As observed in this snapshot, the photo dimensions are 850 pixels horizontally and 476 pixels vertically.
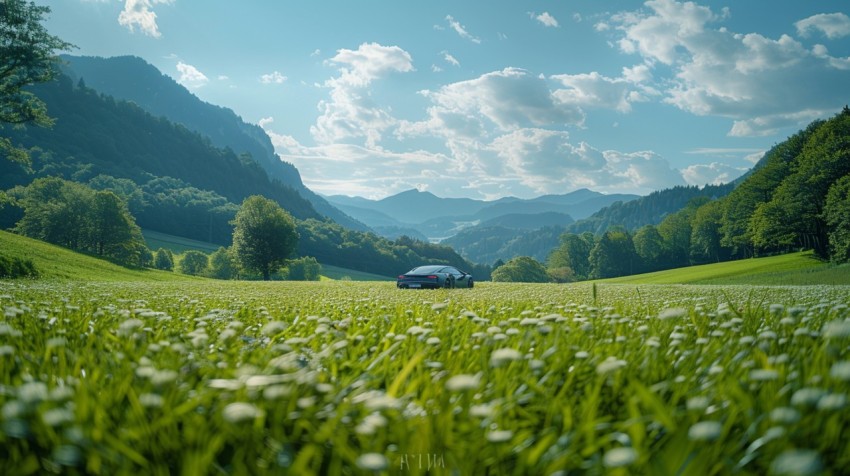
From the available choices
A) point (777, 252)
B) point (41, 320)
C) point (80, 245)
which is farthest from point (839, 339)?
point (777, 252)

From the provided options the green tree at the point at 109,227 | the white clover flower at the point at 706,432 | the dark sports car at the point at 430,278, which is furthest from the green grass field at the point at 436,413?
the green tree at the point at 109,227

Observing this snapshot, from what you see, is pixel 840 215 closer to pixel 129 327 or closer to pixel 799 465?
pixel 799 465

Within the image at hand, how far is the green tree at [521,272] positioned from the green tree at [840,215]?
70.0 metres

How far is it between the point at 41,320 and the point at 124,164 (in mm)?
228289

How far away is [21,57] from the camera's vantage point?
32469 millimetres

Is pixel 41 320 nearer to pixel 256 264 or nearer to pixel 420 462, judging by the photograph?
pixel 420 462

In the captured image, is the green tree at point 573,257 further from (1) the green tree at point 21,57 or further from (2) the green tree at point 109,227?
Result: (1) the green tree at point 21,57

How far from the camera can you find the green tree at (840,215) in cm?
4834

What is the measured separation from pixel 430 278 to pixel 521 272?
313ft

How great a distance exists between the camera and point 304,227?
16925 centimetres

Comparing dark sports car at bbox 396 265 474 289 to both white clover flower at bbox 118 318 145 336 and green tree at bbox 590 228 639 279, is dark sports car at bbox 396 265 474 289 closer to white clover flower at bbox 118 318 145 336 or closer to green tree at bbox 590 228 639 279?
white clover flower at bbox 118 318 145 336

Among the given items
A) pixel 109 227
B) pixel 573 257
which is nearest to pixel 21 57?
pixel 109 227

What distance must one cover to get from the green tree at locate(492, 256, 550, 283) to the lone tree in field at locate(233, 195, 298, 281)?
61.9 metres

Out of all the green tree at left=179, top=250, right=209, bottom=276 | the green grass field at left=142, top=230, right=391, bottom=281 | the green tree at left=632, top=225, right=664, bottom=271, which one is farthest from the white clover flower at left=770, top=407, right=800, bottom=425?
the green tree at left=632, top=225, right=664, bottom=271
